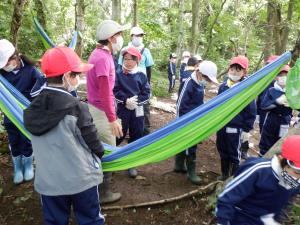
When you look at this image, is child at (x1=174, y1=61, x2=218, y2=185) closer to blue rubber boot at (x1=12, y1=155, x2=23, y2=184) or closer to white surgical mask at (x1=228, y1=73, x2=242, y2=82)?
white surgical mask at (x1=228, y1=73, x2=242, y2=82)

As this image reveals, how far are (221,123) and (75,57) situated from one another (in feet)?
3.98

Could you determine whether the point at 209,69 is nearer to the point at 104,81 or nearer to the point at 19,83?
the point at 104,81

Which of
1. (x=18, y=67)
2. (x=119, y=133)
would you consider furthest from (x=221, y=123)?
(x=18, y=67)

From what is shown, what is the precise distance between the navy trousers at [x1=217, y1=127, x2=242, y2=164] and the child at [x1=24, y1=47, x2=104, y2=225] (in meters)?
1.82

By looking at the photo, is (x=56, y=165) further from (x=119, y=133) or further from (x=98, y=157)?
(x=119, y=133)

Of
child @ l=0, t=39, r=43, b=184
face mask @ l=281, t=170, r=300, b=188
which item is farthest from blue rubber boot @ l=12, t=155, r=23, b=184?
face mask @ l=281, t=170, r=300, b=188

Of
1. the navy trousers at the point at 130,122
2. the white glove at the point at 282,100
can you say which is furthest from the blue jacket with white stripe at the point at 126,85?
the white glove at the point at 282,100

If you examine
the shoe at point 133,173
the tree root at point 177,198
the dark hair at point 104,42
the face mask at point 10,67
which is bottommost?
the shoe at point 133,173

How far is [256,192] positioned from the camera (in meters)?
1.99

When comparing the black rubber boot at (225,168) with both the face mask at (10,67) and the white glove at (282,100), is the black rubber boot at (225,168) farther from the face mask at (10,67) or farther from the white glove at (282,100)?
the face mask at (10,67)

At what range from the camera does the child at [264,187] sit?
179cm

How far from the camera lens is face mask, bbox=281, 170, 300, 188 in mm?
1823

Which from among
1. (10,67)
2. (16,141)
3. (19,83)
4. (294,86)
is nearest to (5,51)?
(10,67)

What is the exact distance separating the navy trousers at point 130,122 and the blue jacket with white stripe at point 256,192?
1993 mm
